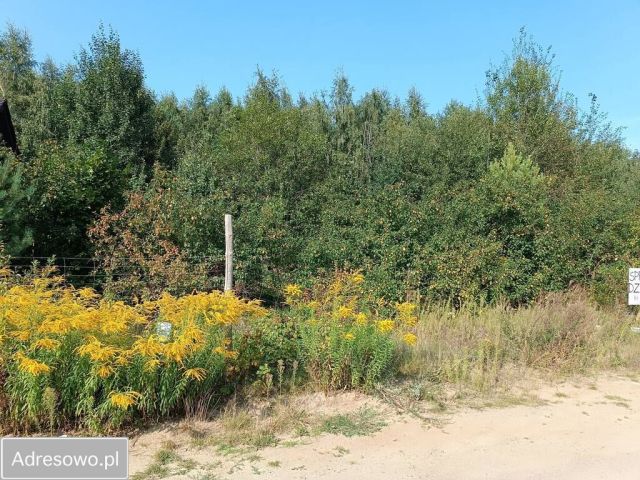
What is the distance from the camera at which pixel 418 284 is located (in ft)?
33.8

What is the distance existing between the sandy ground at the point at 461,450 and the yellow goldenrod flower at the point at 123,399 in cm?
42

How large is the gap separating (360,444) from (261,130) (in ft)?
48.9

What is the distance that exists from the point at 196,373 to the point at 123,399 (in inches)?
24.1

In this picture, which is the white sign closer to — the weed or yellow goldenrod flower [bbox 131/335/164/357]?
the weed

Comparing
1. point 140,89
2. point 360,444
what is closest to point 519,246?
point 360,444

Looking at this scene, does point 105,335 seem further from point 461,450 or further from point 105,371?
point 461,450

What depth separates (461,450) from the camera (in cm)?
435

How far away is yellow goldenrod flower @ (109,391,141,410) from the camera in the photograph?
13.1 feet

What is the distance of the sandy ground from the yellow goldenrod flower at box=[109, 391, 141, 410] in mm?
422

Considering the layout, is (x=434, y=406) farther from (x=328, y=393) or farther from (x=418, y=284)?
(x=418, y=284)

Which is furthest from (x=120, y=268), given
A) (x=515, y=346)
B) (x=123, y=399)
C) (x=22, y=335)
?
(x=515, y=346)

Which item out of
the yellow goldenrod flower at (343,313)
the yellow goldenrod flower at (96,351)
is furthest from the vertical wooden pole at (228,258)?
the yellow goldenrod flower at (96,351)

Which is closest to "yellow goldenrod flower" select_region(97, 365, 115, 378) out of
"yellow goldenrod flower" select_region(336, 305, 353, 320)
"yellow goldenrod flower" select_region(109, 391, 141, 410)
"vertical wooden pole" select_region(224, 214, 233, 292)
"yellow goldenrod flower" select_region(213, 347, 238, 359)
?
"yellow goldenrod flower" select_region(109, 391, 141, 410)

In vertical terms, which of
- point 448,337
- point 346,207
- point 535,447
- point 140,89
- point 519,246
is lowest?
point 535,447
